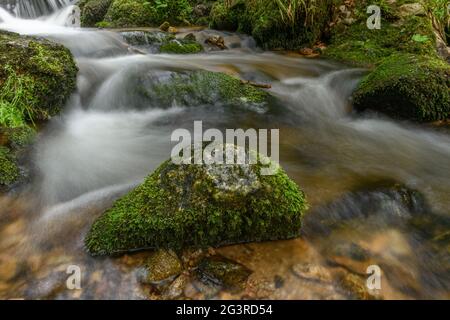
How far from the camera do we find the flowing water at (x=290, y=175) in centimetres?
239

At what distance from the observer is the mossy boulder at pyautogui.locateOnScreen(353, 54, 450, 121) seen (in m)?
5.22

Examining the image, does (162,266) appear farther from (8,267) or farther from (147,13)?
(147,13)

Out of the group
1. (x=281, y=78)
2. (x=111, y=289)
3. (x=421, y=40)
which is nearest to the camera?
(x=111, y=289)

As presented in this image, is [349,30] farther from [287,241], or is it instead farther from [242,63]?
[287,241]

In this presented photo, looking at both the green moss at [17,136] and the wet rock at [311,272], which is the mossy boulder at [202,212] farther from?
the green moss at [17,136]

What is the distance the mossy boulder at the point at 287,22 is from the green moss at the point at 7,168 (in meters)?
6.67

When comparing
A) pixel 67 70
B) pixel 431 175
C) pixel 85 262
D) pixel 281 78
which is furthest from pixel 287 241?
pixel 281 78

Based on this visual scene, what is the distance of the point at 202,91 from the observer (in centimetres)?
566

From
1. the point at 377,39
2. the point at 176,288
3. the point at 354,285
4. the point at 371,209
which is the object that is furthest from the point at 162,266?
the point at 377,39

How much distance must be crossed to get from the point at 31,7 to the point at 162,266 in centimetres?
1409

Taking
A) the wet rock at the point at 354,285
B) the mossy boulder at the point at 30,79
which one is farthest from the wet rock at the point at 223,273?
the mossy boulder at the point at 30,79

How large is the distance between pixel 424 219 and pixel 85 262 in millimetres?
2842

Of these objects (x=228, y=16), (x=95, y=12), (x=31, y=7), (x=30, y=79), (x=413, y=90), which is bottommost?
(x=413, y=90)

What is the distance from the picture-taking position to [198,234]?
2.51 meters
